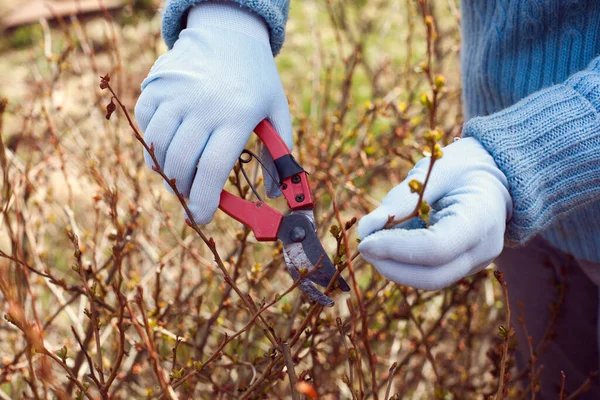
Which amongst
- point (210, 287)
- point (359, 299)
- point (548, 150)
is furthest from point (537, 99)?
point (210, 287)

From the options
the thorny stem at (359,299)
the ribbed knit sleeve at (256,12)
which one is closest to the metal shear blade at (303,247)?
the thorny stem at (359,299)

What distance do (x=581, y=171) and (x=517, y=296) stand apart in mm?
775

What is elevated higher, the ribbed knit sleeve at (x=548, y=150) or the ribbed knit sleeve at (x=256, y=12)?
the ribbed knit sleeve at (x=256, y=12)

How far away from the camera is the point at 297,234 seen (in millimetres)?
1258

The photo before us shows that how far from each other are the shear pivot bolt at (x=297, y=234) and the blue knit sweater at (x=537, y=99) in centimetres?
38

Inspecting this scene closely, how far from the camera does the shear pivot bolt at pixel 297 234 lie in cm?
125

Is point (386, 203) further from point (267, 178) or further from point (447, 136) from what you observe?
point (447, 136)

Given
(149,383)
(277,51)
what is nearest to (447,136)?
(277,51)

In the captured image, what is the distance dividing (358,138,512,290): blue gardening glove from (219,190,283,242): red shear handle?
30cm

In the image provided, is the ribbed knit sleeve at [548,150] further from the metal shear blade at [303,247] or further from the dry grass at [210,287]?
the metal shear blade at [303,247]

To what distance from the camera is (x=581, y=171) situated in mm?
1092

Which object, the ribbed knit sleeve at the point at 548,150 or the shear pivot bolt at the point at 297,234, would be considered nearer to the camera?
the ribbed knit sleeve at the point at 548,150

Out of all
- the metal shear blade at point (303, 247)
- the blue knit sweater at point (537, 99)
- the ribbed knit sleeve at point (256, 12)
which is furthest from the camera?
the ribbed knit sleeve at point (256, 12)

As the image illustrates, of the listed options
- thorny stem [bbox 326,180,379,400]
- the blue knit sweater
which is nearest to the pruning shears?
thorny stem [bbox 326,180,379,400]
